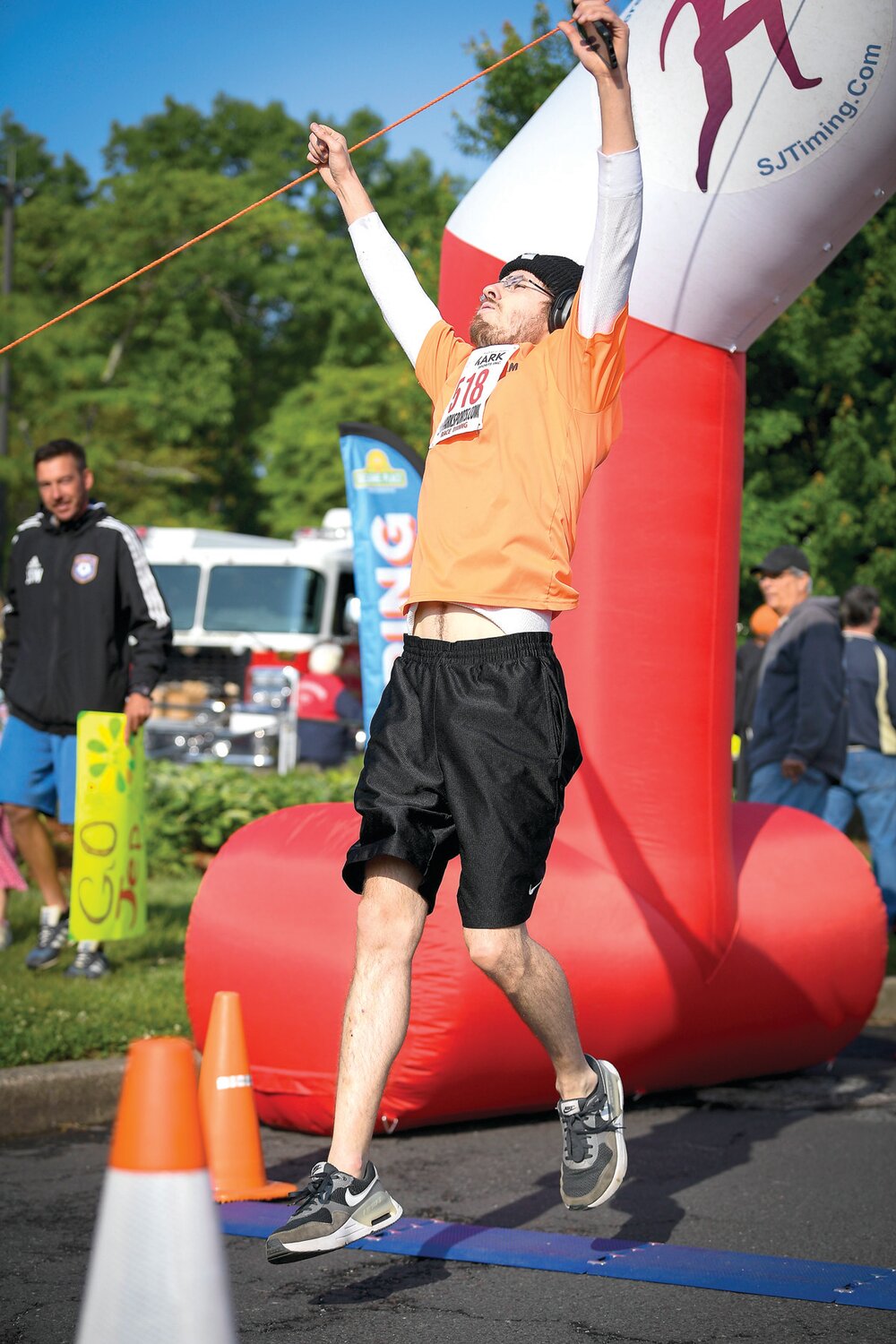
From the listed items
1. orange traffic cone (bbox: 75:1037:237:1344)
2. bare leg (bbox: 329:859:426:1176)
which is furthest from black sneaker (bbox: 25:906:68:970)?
orange traffic cone (bbox: 75:1037:237:1344)

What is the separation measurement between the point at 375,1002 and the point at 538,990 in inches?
14.4

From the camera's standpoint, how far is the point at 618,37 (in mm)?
3232

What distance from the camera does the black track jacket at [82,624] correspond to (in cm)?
648

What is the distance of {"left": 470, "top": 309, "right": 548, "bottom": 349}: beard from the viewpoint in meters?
3.67

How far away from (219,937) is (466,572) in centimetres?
192

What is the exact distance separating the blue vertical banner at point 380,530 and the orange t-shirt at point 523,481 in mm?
4935

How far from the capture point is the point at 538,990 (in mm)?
3389

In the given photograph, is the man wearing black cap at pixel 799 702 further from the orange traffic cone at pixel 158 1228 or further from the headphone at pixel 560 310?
the orange traffic cone at pixel 158 1228

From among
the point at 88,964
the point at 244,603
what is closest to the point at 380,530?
the point at 88,964

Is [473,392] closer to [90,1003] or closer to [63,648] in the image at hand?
[90,1003]

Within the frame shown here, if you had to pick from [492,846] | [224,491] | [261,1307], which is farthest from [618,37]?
[224,491]

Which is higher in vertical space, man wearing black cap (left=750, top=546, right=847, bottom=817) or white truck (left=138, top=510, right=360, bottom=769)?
white truck (left=138, top=510, right=360, bottom=769)

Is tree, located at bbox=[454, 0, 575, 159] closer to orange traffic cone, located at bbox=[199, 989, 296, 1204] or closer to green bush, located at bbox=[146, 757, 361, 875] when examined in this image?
green bush, located at bbox=[146, 757, 361, 875]

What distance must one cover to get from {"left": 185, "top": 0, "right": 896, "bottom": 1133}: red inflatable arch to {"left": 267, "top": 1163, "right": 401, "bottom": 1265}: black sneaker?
4.47 feet
